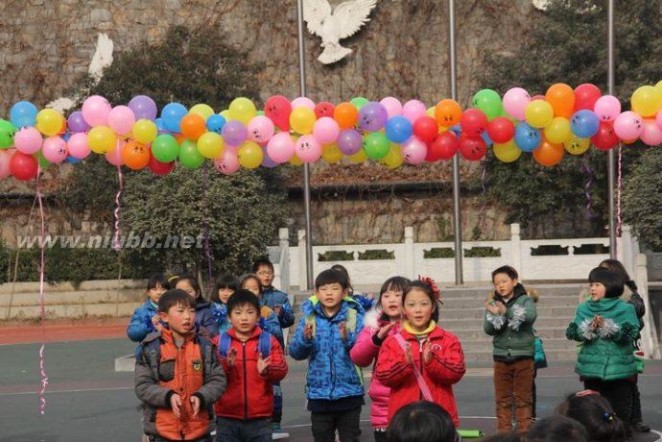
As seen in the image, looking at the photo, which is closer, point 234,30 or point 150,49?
point 150,49

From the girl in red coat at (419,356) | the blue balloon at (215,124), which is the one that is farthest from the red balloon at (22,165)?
the girl in red coat at (419,356)

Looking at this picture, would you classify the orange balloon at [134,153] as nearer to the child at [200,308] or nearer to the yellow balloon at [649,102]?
the child at [200,308]

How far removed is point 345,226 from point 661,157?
12.0 m

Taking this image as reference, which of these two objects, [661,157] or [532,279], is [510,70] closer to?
[532,279]

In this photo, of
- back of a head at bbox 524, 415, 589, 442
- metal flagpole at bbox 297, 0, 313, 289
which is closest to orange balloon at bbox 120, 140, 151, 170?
metal flagpole at bbox 297, 0, 313, 289

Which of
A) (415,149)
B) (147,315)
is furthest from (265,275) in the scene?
(415,149)

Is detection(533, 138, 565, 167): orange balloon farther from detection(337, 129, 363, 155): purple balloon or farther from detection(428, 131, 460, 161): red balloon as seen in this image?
detection(337, 129, 363, 155): purple balloon

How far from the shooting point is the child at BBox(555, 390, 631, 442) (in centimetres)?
423

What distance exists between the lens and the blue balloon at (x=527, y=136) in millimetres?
11328

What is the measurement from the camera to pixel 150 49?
82.5 feet

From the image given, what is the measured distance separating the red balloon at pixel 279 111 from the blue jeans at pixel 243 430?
4950mm

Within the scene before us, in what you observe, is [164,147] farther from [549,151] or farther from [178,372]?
[178,372]

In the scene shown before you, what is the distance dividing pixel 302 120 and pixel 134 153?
1661 millimetres

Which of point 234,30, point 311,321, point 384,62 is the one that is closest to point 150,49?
point 234,30
